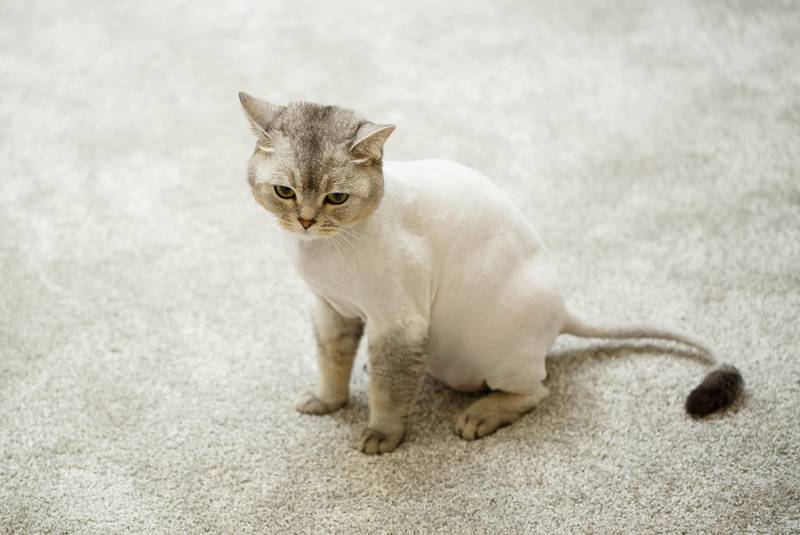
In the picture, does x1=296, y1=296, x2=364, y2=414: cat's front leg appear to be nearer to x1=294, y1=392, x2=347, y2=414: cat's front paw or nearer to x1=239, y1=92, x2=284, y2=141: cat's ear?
x1=294, y1=392, x2=347, y2=414: cat's front paw

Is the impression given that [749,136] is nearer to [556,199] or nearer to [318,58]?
[556,199]

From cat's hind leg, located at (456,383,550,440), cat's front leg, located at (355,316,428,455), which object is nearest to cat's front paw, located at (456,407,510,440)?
cat's hind leg, located at (456,383,550,440)

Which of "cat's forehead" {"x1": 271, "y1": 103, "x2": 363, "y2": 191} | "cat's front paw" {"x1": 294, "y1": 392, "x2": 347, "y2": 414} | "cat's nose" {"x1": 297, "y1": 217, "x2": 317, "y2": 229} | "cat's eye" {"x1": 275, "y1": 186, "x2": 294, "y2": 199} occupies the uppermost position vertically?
"cat's forehead" {"x1": 271, "y1": 103, "x2": 363, "y2": 191}

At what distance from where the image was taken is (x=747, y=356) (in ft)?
5.39

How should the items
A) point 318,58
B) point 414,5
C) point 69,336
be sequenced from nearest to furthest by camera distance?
1. point 69,336
2. point 318,58
3. point 414,5

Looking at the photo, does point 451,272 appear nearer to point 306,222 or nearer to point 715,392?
point 306,222

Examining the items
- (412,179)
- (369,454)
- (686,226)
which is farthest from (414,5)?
(369,454)

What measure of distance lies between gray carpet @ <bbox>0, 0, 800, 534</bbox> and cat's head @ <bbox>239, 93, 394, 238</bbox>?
1.74 feet

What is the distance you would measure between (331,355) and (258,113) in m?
0.52

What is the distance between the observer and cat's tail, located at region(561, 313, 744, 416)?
58.9 inches

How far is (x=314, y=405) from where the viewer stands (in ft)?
5.16

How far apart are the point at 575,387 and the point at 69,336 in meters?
1.16

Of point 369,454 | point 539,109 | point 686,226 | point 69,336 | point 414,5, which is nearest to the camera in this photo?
A: point 369,454

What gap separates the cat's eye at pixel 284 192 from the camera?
4.02 feet
